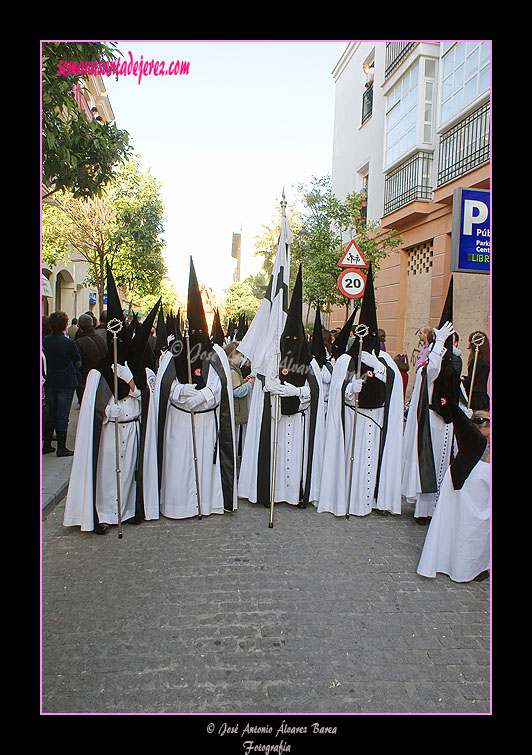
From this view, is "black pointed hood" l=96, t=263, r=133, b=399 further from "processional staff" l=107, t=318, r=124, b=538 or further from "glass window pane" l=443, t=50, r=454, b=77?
"glass window pane" l=443, t=50, r=454, b=77

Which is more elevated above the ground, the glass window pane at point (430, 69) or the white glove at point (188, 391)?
the glass window pane at point (430, 69)

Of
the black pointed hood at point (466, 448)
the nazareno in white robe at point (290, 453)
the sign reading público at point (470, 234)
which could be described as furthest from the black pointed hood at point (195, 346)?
the sign reading público at point (470, 234)

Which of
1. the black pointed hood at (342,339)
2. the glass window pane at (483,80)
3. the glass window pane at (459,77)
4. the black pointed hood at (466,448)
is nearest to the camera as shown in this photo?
the black pointed hood at (466,448)

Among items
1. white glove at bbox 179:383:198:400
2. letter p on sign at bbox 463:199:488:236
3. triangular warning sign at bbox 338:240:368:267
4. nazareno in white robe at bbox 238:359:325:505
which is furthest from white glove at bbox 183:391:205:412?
triangular warning sign at bbox 338:240:368:267

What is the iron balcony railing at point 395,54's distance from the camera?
15.1m

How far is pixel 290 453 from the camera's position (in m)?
6.07

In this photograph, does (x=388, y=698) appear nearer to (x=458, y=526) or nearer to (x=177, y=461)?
(x=458, y=526)

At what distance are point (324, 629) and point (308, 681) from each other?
1.79 feet

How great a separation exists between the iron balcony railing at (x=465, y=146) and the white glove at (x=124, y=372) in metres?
10.1

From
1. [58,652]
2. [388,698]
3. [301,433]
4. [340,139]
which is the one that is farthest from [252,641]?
[340,139]

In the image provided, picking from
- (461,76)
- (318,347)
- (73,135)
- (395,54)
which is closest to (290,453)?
(318,347)

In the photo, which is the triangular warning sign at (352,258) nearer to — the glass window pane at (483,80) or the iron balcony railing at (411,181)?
the glass window pane at (483,80)

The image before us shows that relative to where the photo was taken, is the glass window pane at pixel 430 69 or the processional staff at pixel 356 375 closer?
the processional staff at pixel 356 375
